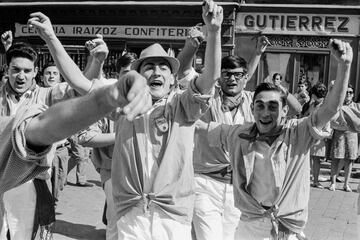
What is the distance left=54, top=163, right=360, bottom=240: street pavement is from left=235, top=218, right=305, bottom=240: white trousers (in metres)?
2.66

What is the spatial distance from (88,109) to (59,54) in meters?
1.72

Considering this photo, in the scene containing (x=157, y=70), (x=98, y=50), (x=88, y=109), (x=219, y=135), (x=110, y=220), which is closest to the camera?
(x=88, y=109)

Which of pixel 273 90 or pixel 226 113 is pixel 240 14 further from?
pixel 273 90

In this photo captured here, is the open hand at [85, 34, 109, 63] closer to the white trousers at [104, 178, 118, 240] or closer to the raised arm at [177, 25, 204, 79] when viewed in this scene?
the raised arm at [177, 25, 204, 79]

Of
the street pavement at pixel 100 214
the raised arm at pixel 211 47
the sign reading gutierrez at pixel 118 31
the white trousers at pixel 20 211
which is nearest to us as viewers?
the raised arm at pixel 211 47

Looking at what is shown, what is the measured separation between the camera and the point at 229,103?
454 centimetres

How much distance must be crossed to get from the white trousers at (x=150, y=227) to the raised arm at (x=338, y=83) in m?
1.19

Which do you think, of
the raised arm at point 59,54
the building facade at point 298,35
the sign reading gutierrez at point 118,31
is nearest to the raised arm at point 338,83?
the raised arm at point 59,54

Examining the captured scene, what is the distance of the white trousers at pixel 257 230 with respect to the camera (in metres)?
3.31

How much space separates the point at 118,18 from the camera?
16.2m

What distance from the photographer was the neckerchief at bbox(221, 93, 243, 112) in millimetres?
4531

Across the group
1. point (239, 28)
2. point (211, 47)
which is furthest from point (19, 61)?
point (239, 28)

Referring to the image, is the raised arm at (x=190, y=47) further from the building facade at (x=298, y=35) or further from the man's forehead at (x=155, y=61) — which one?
the building facade at (x=298, y=35)

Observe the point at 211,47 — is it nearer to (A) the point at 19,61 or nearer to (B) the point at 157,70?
(B) the point at 157,70
